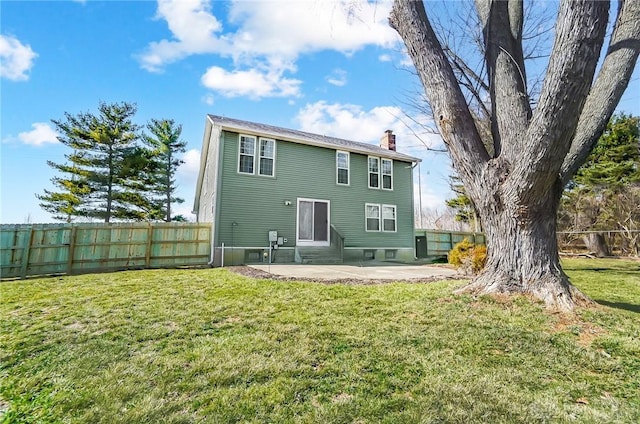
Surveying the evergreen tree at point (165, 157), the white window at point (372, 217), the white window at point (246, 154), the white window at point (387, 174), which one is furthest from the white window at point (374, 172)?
the evergreen tree at point (165, 157)

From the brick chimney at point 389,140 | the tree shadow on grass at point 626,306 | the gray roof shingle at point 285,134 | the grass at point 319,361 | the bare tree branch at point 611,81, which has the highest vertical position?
the brick chimney at point 389,140

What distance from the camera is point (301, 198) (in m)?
12.5

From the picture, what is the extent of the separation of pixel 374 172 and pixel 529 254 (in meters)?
10.7

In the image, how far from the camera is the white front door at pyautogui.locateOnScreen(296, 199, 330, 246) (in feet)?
40.9

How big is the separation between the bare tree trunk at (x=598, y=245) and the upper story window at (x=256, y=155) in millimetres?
19834

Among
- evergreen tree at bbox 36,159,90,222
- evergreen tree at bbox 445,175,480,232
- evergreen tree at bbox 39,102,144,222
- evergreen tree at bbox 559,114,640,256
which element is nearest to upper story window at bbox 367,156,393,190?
evergreen tree at bbox 445,175,480,232

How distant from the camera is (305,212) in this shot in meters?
12.6

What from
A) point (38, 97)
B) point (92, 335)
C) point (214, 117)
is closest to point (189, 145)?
point (214, 117)

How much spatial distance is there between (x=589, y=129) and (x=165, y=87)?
12442mm

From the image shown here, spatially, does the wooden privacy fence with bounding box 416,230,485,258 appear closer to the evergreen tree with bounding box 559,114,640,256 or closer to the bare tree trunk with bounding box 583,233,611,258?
the bare tree trunk with bounding box 583,233,611,258

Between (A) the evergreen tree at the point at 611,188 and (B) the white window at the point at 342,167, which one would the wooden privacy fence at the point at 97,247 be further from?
(A) the evergreen tree at the point at 611,188

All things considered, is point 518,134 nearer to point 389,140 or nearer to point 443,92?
point 443,92

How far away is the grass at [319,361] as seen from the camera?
1.91 metres

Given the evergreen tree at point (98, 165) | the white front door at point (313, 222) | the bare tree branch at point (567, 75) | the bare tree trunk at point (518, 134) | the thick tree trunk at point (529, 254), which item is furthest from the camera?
the evergreen tree at point (98, 165)
